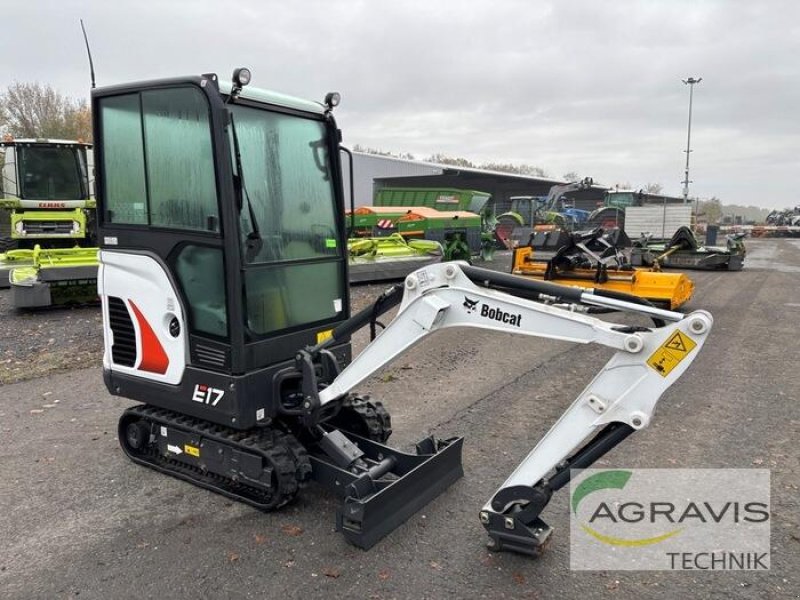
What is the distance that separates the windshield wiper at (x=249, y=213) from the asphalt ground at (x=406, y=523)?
1.59m

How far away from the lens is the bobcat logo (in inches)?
124

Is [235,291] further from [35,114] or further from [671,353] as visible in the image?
[35,114]

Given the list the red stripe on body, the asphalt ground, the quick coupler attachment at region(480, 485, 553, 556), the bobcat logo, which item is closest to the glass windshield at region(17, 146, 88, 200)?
the asphalt ground

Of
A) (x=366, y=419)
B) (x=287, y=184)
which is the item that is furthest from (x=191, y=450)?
(x=287, y=184)

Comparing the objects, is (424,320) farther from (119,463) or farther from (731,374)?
(731,374)

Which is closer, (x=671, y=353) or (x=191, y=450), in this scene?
(x=671, y=353)

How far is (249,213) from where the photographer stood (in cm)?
345

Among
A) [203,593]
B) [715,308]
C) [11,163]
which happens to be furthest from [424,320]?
[11,163]

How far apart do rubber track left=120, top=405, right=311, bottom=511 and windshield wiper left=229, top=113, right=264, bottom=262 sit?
1.10m

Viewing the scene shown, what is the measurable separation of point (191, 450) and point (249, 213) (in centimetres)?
162

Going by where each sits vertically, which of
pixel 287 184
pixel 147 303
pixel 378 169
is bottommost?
pixel 147 303

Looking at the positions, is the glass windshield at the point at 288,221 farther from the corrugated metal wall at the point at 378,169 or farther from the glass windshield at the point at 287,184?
the corrugated metal wall at the point at 378,169

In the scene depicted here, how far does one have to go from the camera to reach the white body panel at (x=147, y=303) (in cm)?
367

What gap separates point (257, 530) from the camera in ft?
11.5
